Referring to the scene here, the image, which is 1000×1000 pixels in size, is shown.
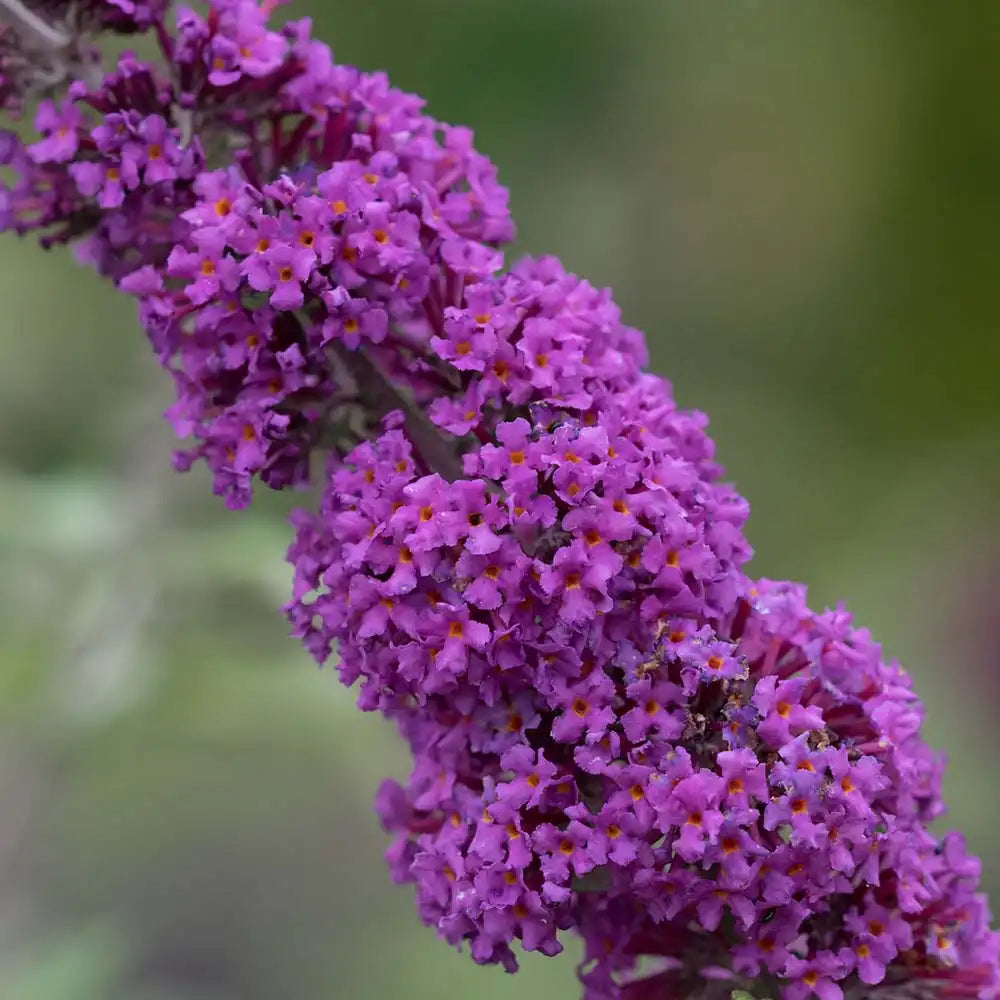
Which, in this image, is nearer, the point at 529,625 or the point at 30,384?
the point at 529,625

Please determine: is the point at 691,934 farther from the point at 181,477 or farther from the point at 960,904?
the point at 181,477

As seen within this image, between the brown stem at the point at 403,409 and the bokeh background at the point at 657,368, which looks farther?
the bokeh background at the point at 657,368

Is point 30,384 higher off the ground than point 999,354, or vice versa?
point 999,354

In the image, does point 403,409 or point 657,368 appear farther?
point 657,368

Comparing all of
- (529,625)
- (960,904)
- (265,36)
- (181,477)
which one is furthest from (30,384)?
(960,904)

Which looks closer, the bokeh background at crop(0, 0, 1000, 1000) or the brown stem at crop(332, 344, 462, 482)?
the brown stem at crop(332, 344, 462, 482)

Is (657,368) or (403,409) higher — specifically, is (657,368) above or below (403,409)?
above

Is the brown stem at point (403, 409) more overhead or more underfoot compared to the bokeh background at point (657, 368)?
more underfoot

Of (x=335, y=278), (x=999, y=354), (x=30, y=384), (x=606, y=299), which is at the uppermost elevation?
(x=999, y=354)
